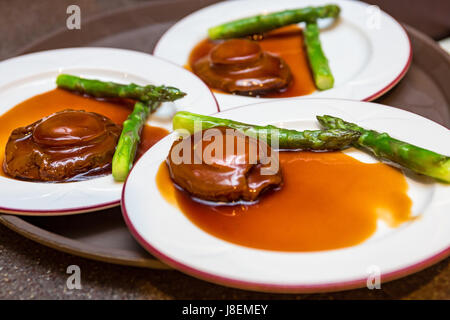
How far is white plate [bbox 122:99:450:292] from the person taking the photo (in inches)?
69.4

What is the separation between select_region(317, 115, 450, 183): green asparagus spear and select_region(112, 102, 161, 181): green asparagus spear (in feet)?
3.15

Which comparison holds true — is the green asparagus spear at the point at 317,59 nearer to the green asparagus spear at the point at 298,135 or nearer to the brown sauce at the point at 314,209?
the green asparagus spear at the point at 298,135

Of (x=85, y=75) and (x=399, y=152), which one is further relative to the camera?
(x=85, y=75)

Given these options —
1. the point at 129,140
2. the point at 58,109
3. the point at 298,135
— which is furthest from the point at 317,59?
the point at 58,109

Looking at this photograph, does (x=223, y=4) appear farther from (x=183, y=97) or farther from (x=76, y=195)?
(x=76, y=195)

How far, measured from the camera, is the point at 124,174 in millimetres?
2400

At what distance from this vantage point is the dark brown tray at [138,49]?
2131 mm

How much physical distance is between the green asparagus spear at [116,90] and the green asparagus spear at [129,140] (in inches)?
2.7

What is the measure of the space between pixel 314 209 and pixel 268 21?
2094 mm

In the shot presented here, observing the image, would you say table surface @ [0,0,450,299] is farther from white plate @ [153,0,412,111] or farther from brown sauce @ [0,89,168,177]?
white plate @ [153,0,412,111]

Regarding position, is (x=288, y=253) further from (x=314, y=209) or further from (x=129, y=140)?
(x=129, y=140)

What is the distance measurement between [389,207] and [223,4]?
2599 millimetres

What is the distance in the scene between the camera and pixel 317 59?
3375 mm

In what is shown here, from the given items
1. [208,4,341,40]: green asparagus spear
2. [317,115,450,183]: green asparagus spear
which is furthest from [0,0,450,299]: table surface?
[208,4,341,40]: green asparagus spear
